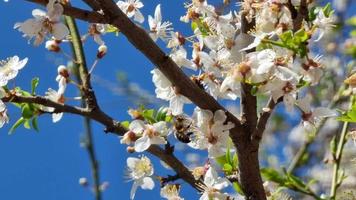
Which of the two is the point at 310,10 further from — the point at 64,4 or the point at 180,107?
the point at 64,4

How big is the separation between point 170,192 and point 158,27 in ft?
1.05

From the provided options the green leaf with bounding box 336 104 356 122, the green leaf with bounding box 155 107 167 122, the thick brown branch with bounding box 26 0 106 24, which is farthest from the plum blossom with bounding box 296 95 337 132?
the thick brown branch with bounding box 26 0 106 24

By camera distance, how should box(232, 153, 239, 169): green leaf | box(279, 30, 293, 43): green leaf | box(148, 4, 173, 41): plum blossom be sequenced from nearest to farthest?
box(279, 30, 293, 43): green leaf
box(232, 153, 239, 169): green leaf
box(148, 4, 173, 41): plum blossom

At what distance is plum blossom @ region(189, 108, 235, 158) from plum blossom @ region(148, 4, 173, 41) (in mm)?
256

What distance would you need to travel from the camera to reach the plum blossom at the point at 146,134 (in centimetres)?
108

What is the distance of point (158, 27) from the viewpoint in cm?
131

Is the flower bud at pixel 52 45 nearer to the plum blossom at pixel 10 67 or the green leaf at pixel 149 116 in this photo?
the plum blossom at pixel 10 67

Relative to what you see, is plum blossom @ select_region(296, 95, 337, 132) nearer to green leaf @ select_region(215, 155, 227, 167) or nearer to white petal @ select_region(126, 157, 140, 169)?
green leaf @ select_region(215, 155, 227, 167)

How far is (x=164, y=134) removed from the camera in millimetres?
1106

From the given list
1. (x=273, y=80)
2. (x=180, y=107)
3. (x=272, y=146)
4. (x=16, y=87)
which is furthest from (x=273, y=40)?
(x=272, y=146)

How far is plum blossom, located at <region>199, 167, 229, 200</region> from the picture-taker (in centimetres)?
111

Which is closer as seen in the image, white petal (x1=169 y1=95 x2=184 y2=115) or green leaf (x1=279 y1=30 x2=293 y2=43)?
green leaf (x1=279 y1=30 x2=293 y2=43)

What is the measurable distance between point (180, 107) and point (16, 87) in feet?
0.91

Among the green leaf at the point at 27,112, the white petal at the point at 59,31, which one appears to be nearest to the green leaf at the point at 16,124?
the green leaf at the point at 27,112
